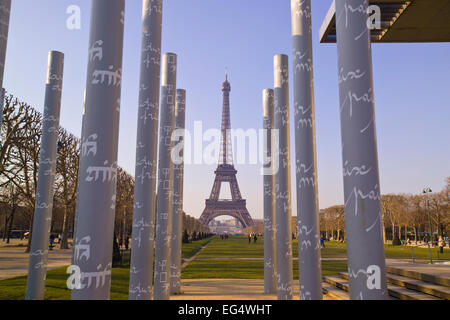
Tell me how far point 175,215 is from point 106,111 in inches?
364

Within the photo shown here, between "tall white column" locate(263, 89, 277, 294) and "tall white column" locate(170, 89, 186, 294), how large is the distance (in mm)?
3192

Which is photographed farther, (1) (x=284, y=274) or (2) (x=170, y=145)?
(2) (x=170, y=145)

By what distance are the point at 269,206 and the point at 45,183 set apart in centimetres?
766

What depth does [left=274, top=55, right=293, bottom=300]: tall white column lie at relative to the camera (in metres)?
10.4

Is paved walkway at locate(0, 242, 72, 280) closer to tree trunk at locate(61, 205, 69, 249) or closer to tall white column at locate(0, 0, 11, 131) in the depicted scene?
tree trunk at locate(61, 205, 69, 249)

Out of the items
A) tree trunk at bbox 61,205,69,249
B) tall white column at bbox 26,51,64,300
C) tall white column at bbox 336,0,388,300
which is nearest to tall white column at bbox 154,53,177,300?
tall white column at bbox 26,51,64,300

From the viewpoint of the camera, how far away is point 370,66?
16.5ft

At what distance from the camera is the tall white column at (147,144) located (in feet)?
28.3

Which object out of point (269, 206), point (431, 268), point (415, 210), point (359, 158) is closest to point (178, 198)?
point (269, 206)

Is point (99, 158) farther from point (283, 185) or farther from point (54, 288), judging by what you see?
point (54, 288)

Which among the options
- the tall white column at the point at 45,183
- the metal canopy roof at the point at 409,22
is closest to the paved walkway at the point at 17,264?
the tall white column at the point at 45,183

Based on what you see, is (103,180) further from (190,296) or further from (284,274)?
(190,296)
